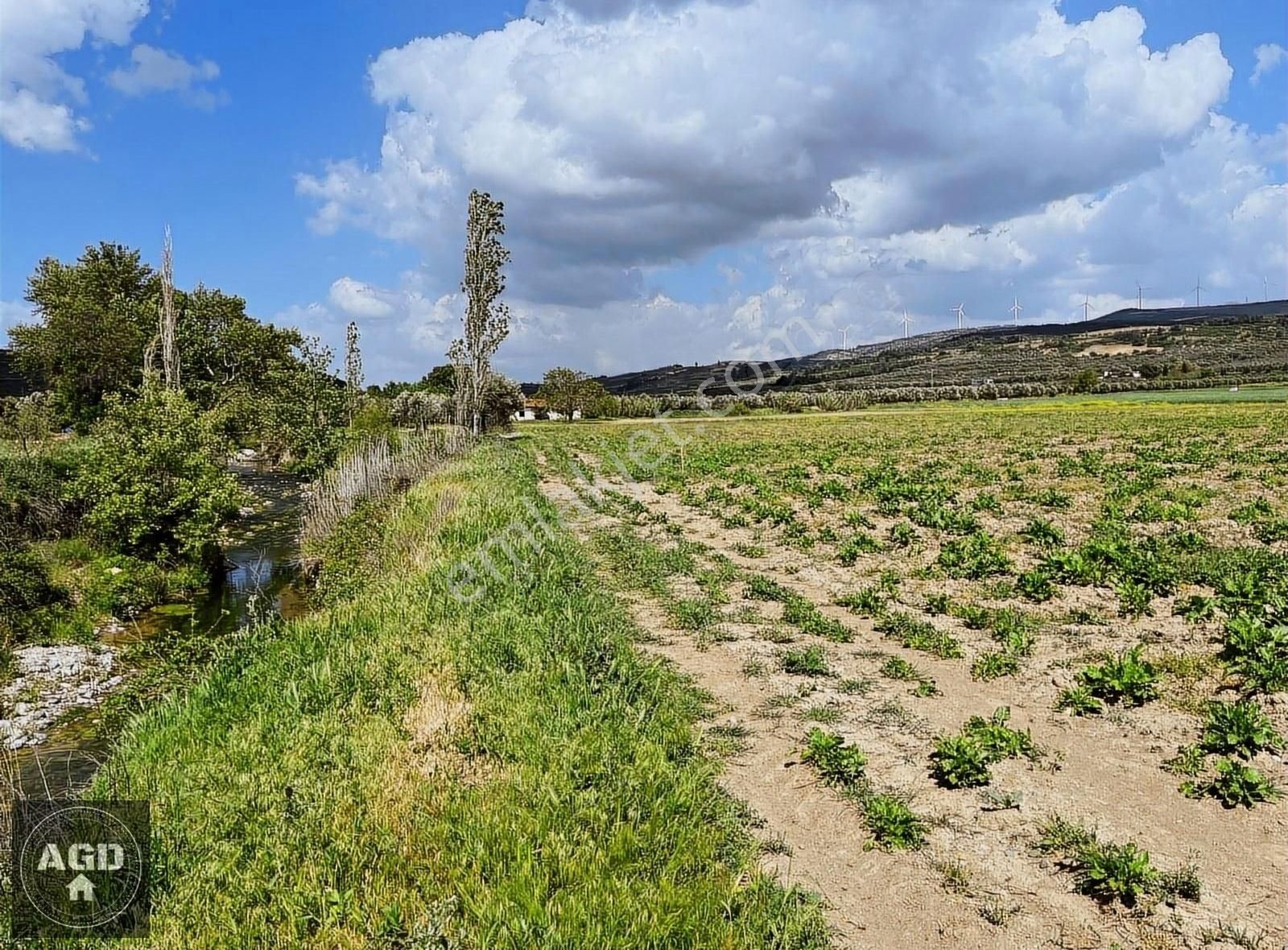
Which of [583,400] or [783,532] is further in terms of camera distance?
[583,400]

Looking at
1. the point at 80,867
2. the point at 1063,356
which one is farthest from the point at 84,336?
the point at 1063,356

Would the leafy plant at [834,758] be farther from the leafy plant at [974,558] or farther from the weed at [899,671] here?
the leafy plant at [974,558]

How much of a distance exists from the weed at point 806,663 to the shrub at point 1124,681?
7.69ft

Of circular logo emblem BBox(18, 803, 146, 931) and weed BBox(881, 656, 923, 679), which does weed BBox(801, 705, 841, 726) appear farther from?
circular logo emblem BBox(18, 803, 146, 931)

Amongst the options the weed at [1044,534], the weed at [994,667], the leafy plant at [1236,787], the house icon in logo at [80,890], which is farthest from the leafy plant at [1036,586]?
the house icon in logo at [80,890]

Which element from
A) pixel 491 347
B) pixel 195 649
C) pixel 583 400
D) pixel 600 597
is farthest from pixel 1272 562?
pixel 583 400

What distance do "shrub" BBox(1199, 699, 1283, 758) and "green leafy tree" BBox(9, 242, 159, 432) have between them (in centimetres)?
4072

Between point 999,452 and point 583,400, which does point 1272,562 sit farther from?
point 583,400

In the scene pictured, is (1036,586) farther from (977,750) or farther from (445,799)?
(445,799)

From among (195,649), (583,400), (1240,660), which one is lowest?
(195,649)

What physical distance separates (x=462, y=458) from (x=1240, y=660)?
2323 centimetres

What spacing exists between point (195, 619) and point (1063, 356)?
140183 millimetres

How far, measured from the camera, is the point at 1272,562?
9.28m
